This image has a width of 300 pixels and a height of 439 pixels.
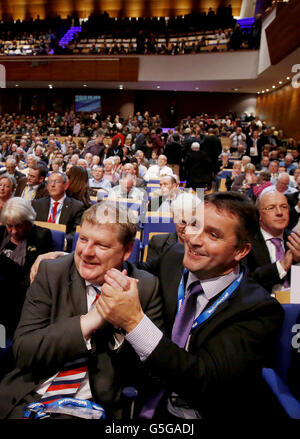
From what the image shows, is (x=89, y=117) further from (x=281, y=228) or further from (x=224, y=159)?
(x=281, y=228)

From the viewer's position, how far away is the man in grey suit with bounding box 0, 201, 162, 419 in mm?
1269

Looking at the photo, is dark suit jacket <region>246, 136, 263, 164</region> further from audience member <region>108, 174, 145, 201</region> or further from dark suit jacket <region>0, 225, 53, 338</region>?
dark suit jacket <region>0, 225, 53, 338</region>

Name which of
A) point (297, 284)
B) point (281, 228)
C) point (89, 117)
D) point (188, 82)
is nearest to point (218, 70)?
point (188, 82)

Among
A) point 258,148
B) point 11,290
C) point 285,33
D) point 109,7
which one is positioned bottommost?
point 11,290

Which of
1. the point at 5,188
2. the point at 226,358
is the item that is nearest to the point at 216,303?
the point at 226,358

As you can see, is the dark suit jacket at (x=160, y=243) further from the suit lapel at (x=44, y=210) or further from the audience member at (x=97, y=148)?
the audience member at (x=97, y=148)

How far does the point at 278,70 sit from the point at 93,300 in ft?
38.9

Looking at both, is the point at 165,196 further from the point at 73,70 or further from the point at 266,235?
the point at 73,70

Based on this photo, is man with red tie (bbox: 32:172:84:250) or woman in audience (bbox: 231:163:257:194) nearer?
man with red tie (bbox: 32:172:84:250)

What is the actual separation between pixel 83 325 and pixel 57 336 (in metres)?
0.10

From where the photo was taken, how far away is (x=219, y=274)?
53.1 inches

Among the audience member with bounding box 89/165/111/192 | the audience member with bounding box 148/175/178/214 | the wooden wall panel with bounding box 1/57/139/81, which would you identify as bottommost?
the audience member with bounding box 148/175/178/214

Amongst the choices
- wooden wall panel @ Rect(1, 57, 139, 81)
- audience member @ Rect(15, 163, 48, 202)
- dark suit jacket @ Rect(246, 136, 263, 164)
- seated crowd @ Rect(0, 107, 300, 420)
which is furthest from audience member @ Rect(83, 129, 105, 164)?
wooden wall panel @ Rect(1, 57, 139, 81)

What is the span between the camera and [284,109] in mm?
13414
